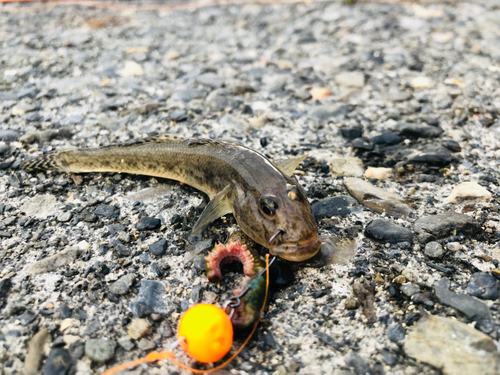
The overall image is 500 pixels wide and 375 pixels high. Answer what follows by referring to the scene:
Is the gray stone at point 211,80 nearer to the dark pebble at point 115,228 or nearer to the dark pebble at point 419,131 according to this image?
the dark pebble at point 419,131

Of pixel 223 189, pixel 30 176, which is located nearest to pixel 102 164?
pixel 30 176

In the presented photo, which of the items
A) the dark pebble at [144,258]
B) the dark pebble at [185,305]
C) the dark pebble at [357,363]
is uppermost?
the dark pebble at [144,258]

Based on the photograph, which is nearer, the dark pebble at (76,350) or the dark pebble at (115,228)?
the dark pebble at (76,350)

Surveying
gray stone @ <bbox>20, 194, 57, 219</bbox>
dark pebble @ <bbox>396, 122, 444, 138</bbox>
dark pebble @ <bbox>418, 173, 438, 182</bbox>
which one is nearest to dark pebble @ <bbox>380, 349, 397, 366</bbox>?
dark pebble @ <bbox>418, 173, 438, 182</bbox>

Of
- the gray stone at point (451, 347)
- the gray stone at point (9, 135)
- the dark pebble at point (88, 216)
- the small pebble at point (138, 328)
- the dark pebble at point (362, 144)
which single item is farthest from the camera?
the gray stone at point (9, 135)

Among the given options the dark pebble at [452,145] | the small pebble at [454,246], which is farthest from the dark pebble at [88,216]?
the dark pebble at [452,145]

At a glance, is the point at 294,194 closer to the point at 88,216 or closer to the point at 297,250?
the point at 297,250

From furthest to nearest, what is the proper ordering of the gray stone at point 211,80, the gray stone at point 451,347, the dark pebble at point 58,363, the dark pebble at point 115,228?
→ the gray stone at point 211,80 → the dark pebble at point 115,228 → the dark pebble at point 58,363 → the gray stone at point 451,347
